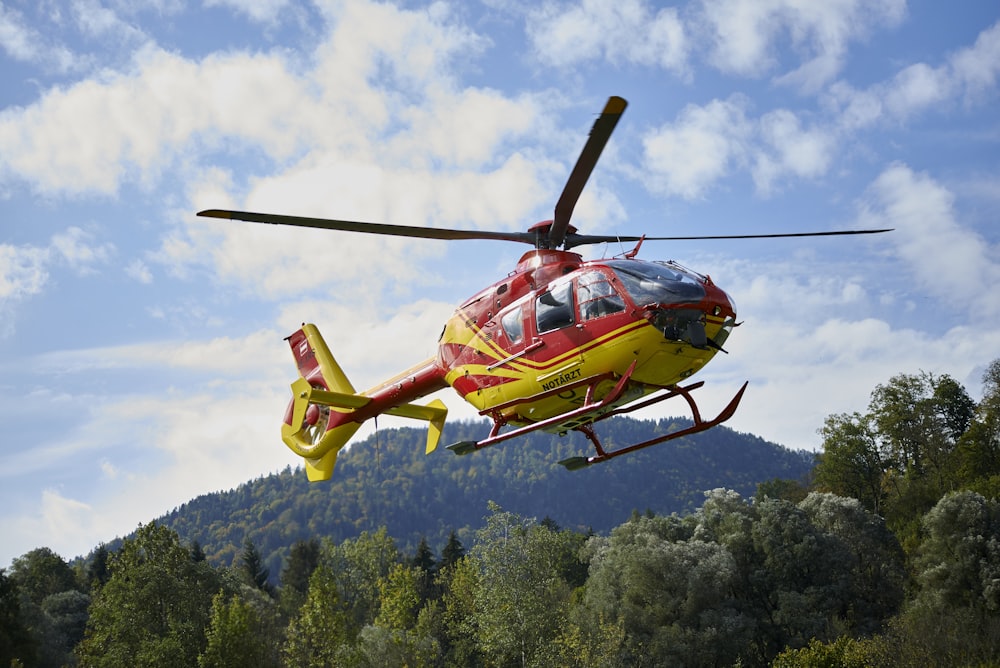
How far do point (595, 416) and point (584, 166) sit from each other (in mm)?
4478

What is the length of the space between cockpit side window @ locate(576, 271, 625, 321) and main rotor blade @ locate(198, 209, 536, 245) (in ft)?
7.88

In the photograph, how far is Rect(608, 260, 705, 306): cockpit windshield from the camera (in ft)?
47.4

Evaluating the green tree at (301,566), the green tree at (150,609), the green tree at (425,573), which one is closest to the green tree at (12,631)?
the green tree at (150,609)

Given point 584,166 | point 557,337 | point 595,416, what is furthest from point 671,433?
point 584,166

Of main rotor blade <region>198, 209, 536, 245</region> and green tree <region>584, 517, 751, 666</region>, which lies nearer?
main rotor blade <region>198, 209, 536, 245</region>

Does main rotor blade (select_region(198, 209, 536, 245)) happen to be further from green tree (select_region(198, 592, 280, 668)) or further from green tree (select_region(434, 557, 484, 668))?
green tree (select_region(434, 557, 484, 668))

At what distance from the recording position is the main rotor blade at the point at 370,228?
15688 mm

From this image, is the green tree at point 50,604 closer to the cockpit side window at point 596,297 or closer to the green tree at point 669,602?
the green tree at point 669,602

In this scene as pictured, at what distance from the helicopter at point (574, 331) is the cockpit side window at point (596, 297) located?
0.02m

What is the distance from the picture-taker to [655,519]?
6031 centimetres

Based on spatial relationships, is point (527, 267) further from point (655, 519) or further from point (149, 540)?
point (655, 519)

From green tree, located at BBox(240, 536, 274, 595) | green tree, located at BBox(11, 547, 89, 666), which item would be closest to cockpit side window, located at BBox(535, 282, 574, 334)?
green tree, located at BBox(11, 547, 89, 666)

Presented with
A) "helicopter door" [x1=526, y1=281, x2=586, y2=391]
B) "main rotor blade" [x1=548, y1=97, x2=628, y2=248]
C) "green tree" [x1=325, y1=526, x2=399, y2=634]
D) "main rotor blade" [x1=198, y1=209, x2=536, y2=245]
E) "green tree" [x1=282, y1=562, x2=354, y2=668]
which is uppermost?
"main rotor blade" [x1=198, y1=209, x2=536, y2=245]

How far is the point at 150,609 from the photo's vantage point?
40562 millimetres
